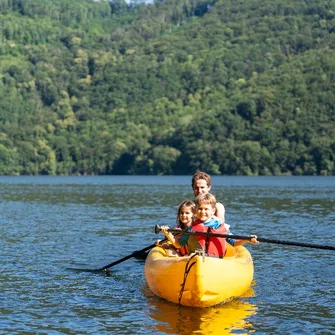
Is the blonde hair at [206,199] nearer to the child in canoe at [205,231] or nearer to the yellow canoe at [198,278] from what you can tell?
the child in canoe at [205,231]

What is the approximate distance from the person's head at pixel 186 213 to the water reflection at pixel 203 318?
180 cm

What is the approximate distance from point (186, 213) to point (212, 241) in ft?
3.04

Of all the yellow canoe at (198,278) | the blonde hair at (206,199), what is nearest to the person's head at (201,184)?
the blonde hair at (206,199)

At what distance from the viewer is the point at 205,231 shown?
16109 mm

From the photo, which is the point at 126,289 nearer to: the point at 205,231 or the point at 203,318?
the point at 205,231

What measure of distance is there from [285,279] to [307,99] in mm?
162875

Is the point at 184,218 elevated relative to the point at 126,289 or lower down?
elevated

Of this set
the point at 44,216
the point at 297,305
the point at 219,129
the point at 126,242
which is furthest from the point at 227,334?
the point at 219,129

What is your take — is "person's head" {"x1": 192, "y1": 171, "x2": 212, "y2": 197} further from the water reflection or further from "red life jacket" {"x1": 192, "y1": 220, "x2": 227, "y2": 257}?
the water reflection

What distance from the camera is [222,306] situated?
16.2m

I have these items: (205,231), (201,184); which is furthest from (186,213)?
(205,231)

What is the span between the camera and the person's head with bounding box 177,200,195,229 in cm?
1708

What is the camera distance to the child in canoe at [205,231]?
15.9m

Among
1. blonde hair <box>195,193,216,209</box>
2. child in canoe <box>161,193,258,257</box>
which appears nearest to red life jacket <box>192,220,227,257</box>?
child in canoe <box>161,193,258,257</box>
